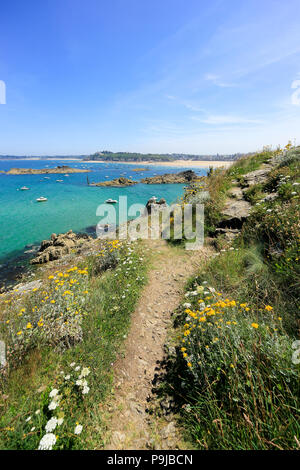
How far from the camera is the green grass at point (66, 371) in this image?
90.1 inches

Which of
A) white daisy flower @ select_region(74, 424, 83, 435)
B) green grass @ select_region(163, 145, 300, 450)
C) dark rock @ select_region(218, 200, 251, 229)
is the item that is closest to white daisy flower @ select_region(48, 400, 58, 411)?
white daisy flower @ select_region(74, 424, 83, 435)

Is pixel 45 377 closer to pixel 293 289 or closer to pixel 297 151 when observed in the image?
pixel 293 289

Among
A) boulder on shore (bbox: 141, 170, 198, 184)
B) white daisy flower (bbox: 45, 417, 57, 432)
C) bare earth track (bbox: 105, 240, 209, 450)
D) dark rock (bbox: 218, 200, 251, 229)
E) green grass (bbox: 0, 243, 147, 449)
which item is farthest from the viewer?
boulder on shore (bbox: 141, 170, 198, 184)

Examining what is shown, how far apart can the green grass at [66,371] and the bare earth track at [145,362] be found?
0.66 ft

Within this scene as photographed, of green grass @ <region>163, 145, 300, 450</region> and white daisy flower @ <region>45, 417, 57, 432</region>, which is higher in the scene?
green grass @ <region>163, 145, 300, 450</region>

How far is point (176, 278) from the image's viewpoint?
614cm

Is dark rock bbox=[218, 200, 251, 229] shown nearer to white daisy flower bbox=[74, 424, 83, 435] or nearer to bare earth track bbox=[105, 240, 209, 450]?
bare earth track bbox=[105, 240, 209, 450]

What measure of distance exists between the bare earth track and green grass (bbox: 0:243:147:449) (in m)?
0.20

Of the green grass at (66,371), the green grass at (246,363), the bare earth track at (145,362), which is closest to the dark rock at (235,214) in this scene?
the bare earth track at (145,362)

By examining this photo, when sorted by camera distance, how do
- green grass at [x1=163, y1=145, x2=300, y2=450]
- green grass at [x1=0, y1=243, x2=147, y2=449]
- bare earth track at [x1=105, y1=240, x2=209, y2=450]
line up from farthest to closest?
bare earth track at [x1=105, y1=240, x2=209, y2=450] → green grass at [x1=0, y1=243, x2=147, y2=449] → green grass at [x1=163, y1=145, x2=300, y2=450]

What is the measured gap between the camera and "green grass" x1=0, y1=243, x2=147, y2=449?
2.29 m

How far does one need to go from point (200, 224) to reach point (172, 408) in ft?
23.0

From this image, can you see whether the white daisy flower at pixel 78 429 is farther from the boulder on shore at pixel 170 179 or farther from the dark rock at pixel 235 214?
the boulder on shore at pixel 170 179
